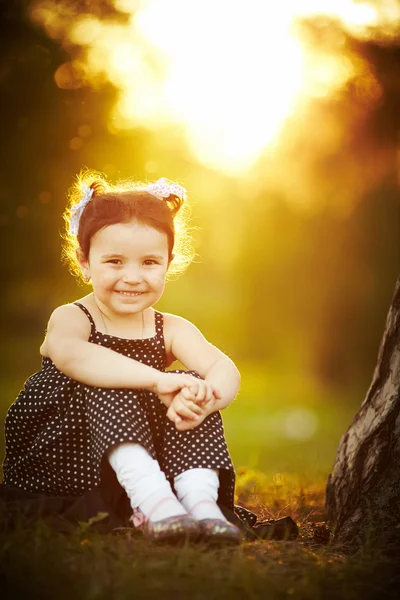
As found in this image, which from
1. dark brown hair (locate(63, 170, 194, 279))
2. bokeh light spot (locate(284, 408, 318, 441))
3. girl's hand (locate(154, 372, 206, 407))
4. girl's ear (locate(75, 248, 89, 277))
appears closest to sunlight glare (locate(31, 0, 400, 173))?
dark brown hair (locate(63, 170, 194, 279))

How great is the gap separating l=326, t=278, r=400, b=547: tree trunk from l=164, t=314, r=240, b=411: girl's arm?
63 centimetres

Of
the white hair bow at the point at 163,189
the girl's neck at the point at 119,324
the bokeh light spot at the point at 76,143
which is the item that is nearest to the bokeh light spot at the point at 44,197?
the bokeh light spot at the point at 76,143

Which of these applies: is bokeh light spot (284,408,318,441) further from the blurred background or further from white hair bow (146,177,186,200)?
white hair bow (146,177,186,200)

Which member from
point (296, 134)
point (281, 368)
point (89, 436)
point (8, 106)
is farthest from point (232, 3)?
point (281, 368)

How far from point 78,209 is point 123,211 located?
30 cm

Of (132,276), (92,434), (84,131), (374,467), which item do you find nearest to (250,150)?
(84,131)

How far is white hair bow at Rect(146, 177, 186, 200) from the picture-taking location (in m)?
3.09

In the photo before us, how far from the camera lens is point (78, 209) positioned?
10.0 ft

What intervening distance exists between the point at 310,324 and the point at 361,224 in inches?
96.2

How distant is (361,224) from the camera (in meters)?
10.7

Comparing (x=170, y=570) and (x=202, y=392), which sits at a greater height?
(x=202, y=392)

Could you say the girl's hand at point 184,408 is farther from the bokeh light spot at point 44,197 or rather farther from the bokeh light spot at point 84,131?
the bokeh light spot at point 44,197

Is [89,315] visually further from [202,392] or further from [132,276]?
[202,392]

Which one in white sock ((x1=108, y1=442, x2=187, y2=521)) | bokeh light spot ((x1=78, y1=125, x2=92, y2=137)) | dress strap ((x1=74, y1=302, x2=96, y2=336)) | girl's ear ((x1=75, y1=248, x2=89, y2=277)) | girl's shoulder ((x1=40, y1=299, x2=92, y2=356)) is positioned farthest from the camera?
bokeh light spot ((x1=78, y1=125, x2=92, y2=137))
